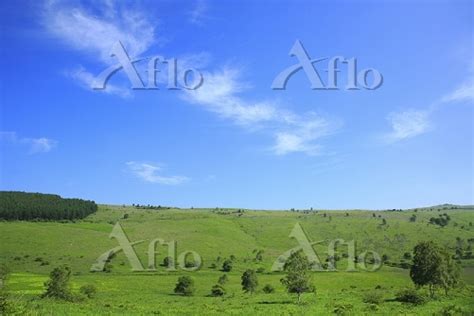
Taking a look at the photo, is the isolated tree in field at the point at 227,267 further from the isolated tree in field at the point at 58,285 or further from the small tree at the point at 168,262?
the isolated tree in field at the point at 58,285

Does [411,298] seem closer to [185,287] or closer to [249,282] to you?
[249,282]

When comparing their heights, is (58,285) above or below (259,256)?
above

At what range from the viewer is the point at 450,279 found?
67.5 m

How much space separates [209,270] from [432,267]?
68.5 m

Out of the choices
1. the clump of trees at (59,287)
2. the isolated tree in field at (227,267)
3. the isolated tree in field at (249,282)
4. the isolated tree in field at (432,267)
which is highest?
the isolated tree in field at (432,267)

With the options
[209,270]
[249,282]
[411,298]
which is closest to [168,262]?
[209,270]

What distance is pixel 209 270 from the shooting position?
123 meters

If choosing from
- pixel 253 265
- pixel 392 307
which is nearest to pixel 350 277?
pixel 253 265

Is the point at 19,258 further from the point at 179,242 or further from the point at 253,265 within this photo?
the point at 253,265

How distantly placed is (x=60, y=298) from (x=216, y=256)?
282 feet

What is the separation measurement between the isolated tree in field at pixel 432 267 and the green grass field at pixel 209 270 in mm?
2731

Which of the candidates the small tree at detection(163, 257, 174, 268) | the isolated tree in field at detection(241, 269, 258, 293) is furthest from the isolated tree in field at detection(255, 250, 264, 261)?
the isolated tree in field at detection(241, 269, 258, 293)

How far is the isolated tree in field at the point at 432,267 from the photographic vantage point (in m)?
65.4

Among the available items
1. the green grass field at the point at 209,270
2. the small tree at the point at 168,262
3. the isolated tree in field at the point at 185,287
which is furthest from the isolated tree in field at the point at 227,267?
the isolated tree in field at the point at 185,287
